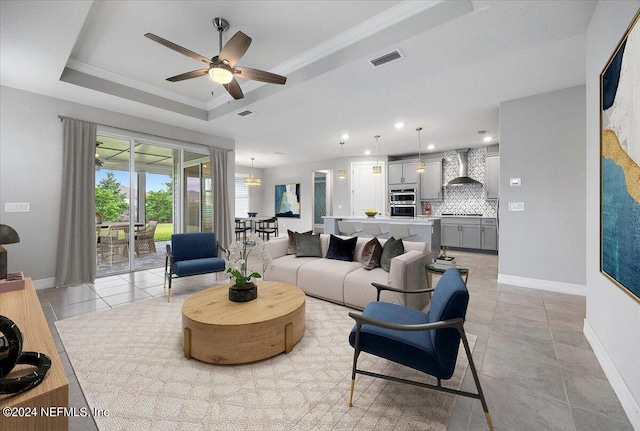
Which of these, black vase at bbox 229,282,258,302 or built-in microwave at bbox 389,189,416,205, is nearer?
black vase at bbox 229,282,258,302

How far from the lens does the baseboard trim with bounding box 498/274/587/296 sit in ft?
12.3

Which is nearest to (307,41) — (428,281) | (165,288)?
(428,281)

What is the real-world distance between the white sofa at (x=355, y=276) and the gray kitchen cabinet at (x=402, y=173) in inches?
193

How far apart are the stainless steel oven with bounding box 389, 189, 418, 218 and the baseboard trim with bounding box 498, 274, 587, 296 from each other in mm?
3902

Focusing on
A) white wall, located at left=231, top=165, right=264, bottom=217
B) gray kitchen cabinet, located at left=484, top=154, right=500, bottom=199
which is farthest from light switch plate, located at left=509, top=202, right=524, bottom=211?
white wall, located at left=231, top=165, right=264, bottom=217

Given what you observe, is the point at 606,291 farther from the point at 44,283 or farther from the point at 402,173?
the point at 402,173

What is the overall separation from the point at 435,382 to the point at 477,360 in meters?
0.52

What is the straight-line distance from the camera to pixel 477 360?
2.20 metres

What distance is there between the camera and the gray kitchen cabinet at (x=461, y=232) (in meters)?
7.01

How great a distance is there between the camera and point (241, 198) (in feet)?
35.3

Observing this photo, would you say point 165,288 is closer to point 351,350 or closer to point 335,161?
point 351,350

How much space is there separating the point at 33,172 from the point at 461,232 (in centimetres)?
854

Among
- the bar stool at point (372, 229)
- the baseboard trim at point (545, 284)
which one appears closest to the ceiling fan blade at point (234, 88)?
the bar stool at point (372, 229)

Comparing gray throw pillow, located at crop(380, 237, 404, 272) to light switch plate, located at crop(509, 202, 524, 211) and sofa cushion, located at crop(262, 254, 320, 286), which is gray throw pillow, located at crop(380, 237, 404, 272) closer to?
sofa cushion, located at crop(262, 254, 320, 286)
